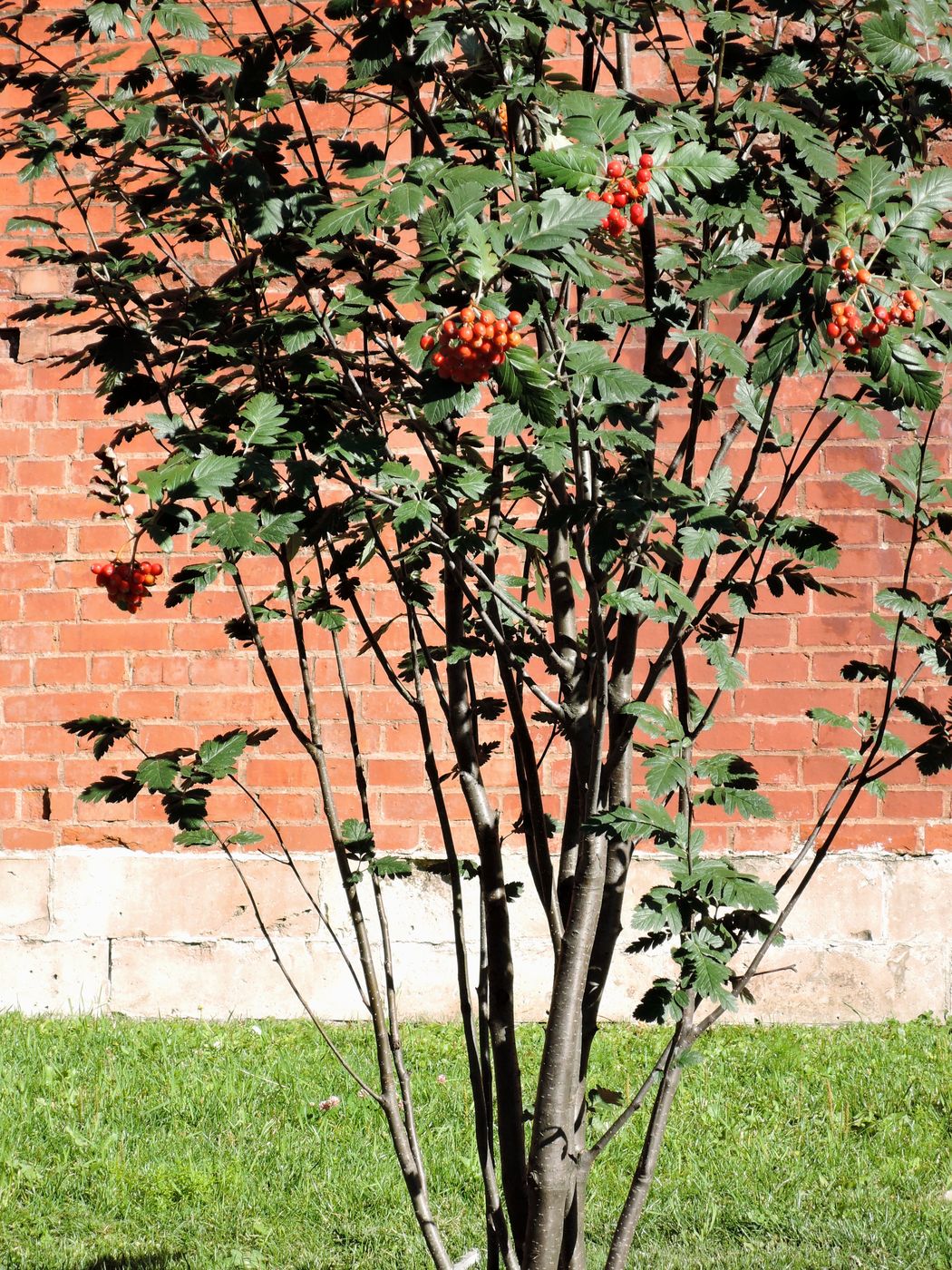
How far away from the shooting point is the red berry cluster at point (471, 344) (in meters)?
1.07

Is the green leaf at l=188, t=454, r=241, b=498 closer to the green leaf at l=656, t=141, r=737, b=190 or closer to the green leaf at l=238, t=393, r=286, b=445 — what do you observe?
the green leaf at l=238, t=393, r=286, b=445

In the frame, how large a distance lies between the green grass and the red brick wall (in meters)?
0.59

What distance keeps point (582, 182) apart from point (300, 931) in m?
2.95

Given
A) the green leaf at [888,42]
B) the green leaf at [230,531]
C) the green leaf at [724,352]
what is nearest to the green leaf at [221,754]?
the green leaf at [230,531]

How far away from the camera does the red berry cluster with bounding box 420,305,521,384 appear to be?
1.07 metres

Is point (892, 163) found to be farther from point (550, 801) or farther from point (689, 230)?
point (550, 801)

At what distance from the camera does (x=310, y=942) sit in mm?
3713

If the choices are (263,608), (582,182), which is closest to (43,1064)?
(263,608)

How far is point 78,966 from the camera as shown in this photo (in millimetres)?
3748

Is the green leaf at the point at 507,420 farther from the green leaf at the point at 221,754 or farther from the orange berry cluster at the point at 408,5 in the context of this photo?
the green leaf at the point at 221,754

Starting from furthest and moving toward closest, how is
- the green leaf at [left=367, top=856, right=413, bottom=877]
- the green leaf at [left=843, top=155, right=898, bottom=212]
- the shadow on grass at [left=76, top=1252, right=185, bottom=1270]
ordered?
the shadow on grass at [left=76, top=1252, right=185, bottom=1270], the green leaf at [left=367, top=856, right=413, bottom=877], the green leaf at [left=843, top=155, right=898, bottom=212]

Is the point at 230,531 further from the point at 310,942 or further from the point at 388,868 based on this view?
the point at 310,942

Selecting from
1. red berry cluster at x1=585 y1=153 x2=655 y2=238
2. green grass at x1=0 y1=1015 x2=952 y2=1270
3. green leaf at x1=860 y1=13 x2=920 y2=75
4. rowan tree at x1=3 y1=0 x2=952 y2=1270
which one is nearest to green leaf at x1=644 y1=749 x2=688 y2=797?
rowan tree at x1=3 y1=0 x2=952 y2=1270

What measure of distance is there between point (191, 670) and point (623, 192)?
2746 millimetres
